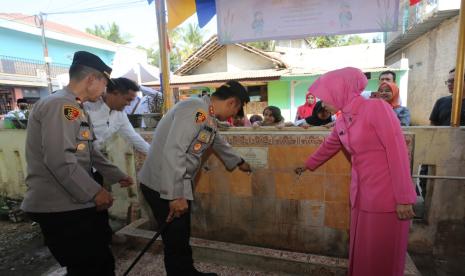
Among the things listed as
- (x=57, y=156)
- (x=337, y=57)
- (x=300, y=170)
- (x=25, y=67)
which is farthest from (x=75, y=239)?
(x=25, y=67)

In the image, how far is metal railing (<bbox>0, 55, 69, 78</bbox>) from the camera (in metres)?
15.5

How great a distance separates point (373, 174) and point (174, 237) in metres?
1.60

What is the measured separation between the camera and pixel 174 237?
2.24m

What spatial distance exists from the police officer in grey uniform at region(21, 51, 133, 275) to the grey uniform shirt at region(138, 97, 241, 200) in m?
0.41

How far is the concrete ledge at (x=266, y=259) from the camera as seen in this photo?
2584mm

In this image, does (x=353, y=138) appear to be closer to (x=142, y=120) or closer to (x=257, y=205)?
(x=257, y=205)

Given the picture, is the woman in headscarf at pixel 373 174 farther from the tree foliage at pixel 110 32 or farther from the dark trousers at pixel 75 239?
the tree foliage at pixel 110 32

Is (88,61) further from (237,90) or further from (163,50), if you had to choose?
(163,50)

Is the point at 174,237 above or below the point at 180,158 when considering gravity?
below

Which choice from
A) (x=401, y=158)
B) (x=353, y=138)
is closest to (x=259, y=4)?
(x=353, y=138)

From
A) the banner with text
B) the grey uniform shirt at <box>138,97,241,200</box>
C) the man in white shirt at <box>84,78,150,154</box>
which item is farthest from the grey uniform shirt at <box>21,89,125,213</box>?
the banner with text

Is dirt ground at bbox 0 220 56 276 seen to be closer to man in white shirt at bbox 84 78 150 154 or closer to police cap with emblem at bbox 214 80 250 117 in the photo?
man in white shirt at bbox 84 78 150 154

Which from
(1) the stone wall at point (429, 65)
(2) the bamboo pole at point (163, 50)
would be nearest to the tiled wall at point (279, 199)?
(2) the bamboo pole at point (163, 50)

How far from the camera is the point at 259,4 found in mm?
3094
